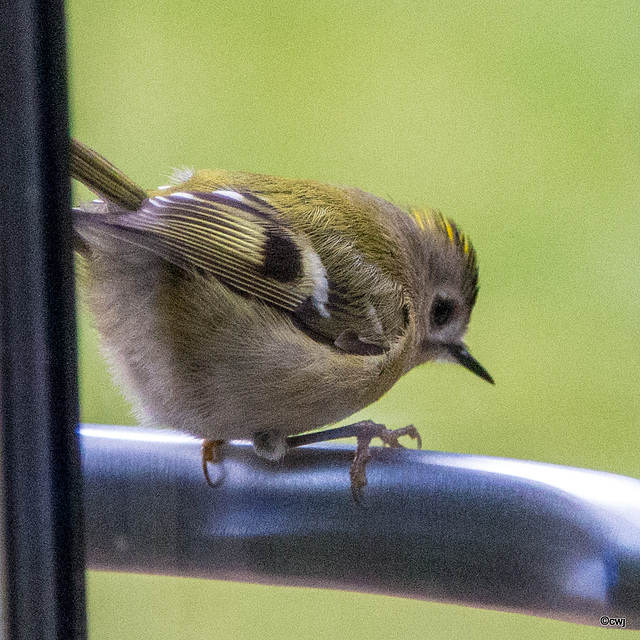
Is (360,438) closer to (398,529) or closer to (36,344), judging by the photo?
(398,529)

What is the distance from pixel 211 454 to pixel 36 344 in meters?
0.39

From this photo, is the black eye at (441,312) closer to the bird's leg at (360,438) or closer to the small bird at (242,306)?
the small bird at (242,306)

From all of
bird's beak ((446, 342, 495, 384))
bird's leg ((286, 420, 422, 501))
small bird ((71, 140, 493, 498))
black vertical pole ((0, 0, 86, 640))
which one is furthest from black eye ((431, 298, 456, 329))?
black vertical pole ((0, 0, 86, 640))

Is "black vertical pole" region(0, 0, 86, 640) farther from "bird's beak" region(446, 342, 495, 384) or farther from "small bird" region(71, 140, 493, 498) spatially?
A: "bird's beak" region(446, 342, 495, 384)

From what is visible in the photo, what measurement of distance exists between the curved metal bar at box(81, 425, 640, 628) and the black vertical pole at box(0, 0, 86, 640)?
0.05m

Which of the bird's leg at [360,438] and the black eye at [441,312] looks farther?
the black eye at [441,312]

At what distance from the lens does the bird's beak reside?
1.11m

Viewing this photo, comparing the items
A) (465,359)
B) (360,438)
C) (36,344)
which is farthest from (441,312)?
(36,344)

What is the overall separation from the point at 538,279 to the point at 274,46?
37 cm

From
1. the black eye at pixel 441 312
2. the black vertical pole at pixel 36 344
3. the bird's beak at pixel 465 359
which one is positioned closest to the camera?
the black vertical pole at pixel 36 344

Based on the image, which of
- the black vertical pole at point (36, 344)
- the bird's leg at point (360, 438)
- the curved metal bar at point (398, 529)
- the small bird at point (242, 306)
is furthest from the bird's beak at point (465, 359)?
the black vertical pole at point (36, 344)

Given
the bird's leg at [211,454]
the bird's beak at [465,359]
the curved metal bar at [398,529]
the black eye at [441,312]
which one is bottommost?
the curved metal bar at [398,529]

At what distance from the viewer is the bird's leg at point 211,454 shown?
2.96 ft

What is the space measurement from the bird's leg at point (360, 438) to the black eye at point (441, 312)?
0.93 feet
